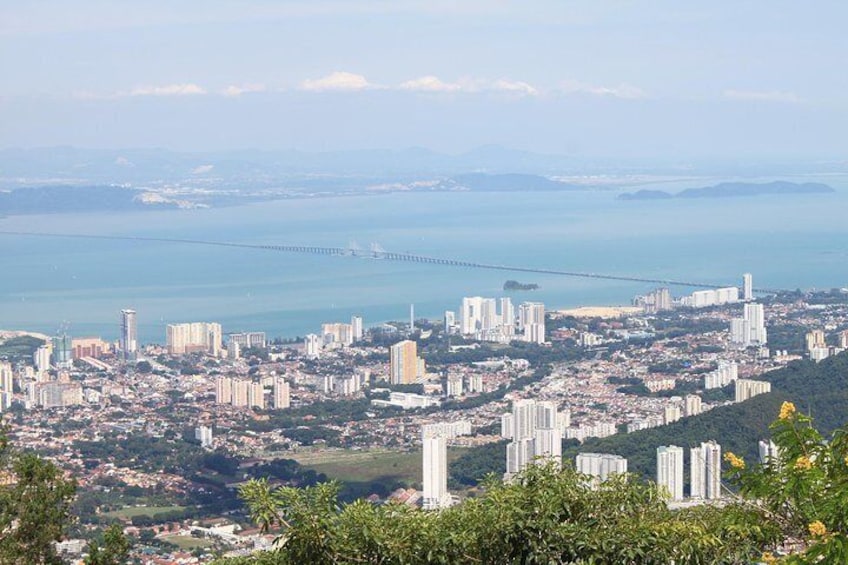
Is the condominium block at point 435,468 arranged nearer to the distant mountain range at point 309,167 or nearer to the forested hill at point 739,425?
the forested hill at point 739,425

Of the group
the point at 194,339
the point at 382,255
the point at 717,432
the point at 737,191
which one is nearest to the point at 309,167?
the point at 737,191

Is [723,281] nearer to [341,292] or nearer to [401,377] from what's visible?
[341,292]

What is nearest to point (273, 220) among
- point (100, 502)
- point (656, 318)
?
point (656, 318)

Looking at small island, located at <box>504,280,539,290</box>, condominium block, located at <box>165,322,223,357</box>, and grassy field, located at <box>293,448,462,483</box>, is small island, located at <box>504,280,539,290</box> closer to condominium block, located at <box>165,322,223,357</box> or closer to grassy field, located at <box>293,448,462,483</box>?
condominium block, located at <box>165,322,223,357</box>

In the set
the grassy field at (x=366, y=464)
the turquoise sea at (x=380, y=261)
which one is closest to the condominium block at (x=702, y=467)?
the grassy field at (x=366, y=464)

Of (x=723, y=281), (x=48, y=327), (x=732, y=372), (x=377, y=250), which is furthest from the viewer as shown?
(x=377, y=250)

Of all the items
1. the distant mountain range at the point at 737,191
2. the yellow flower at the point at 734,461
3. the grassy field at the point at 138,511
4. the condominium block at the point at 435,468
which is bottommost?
the grassy field at the point at 138,511

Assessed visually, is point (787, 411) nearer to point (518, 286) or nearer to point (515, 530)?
point (515, 530)

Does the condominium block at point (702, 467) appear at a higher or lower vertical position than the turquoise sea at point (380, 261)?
lower
